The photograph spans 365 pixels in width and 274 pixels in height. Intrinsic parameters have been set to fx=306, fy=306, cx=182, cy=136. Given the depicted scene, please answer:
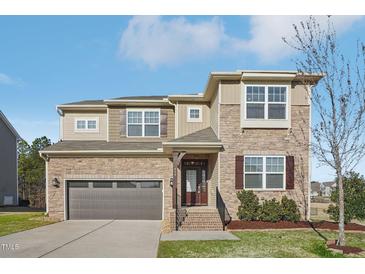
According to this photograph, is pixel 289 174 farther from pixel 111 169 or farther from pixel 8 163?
pixel 8 163

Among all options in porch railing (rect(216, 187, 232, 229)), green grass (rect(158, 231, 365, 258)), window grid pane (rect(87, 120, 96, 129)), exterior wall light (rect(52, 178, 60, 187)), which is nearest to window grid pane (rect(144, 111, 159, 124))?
window grid pane (rect(87, 120, 96, 129))

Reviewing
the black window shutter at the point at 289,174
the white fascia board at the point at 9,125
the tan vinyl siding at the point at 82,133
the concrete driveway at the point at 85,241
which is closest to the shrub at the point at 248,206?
the black window shutter at the point at 289,174

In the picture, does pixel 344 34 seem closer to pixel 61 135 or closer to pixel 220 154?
pixel 220 154

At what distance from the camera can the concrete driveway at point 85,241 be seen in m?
7.93

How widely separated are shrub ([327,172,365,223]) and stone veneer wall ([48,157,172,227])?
7.21m

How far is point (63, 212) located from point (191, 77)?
9172mm

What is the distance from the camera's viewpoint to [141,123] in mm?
16812

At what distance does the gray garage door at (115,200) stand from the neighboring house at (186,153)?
0.05 m

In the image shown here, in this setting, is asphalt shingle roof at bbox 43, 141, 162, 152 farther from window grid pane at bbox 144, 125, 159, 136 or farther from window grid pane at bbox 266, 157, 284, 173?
window grid pane at bbox 266, 157, 284, 173

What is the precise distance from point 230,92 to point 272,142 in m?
2.78

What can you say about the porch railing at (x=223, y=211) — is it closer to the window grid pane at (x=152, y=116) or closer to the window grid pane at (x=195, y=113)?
the window grid pane at (x=195, y=113)

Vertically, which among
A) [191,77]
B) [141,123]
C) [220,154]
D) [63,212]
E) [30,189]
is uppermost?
[191,77]

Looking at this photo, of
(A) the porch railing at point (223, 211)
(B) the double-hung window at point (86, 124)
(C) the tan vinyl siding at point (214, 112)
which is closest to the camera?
(A) the porch railing at point (223, 211)

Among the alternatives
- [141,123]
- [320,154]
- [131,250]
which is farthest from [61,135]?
[320,154]
